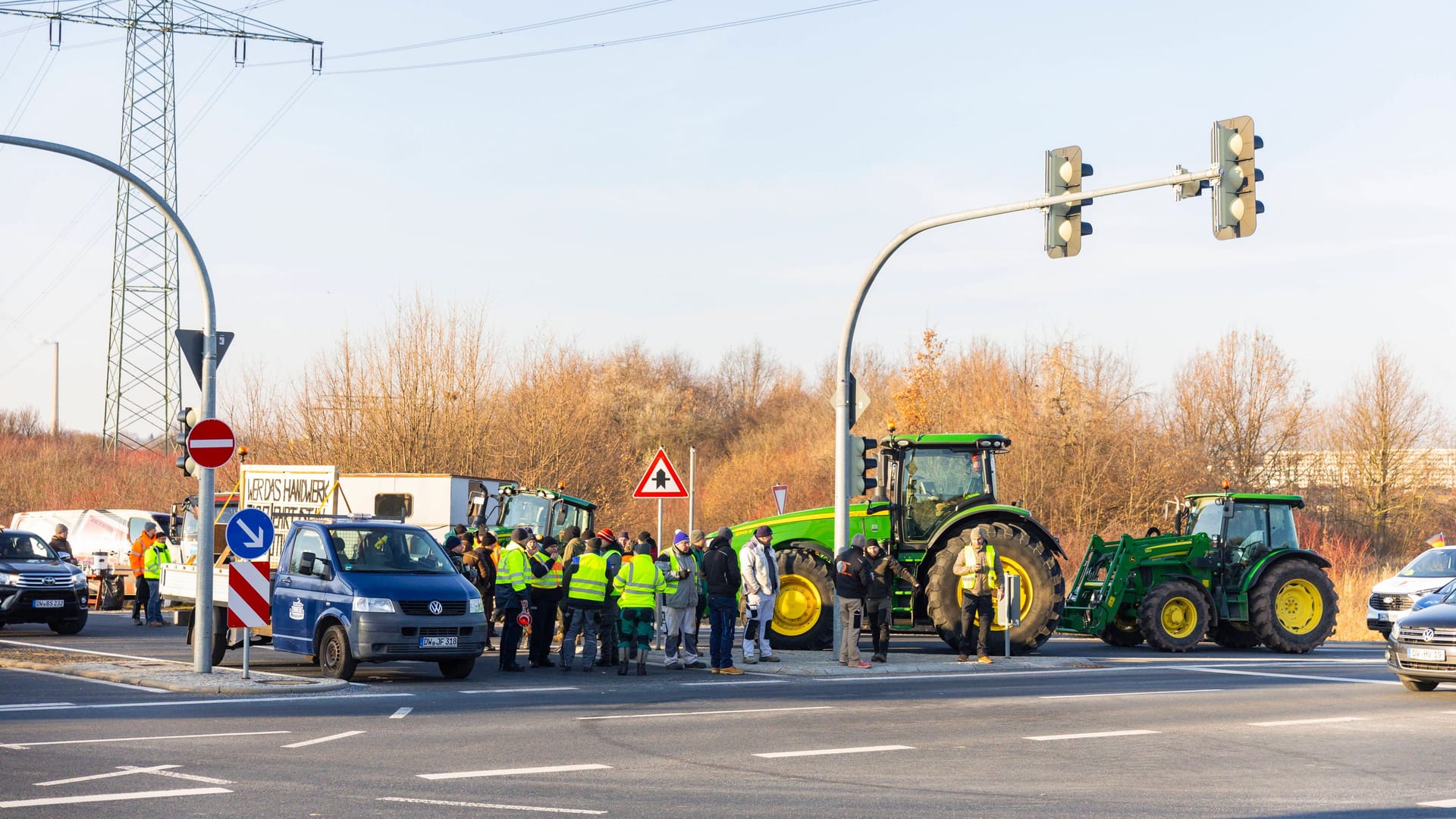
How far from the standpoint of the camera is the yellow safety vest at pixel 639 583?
18.1 m

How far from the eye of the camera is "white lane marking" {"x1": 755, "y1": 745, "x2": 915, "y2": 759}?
38.1ft

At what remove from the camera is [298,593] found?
1766cm

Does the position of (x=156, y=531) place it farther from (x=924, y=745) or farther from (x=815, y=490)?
(x=815, y=490)

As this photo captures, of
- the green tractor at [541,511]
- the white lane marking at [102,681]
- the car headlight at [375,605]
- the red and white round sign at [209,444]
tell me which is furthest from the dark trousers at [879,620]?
the green tractor at [541,511]

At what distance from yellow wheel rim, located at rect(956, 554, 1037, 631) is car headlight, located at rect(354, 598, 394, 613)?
8.10 metres

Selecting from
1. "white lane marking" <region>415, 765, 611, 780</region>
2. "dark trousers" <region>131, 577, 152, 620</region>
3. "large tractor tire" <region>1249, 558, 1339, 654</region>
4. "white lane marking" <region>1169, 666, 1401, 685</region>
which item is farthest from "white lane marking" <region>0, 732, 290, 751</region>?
"dark trousers" <region>131, 577, 152, 620</region>

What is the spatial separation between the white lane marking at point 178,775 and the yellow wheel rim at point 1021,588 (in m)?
12.5

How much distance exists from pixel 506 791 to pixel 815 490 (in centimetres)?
4830

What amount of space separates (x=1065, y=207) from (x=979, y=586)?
566cm

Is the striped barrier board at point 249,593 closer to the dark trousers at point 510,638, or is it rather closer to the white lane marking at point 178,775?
the dark trousers at point 510,638

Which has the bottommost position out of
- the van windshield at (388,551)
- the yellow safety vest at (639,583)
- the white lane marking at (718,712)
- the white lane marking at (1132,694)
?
the white lane marking at (718,712)

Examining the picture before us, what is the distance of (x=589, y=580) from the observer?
18.5 m

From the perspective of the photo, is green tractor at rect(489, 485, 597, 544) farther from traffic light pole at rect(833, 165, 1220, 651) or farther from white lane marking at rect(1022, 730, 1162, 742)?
white lane marking at rect(1022, 730, 1162, 742)

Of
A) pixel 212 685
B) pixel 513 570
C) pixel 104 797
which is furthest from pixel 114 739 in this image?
pixel 513 570
